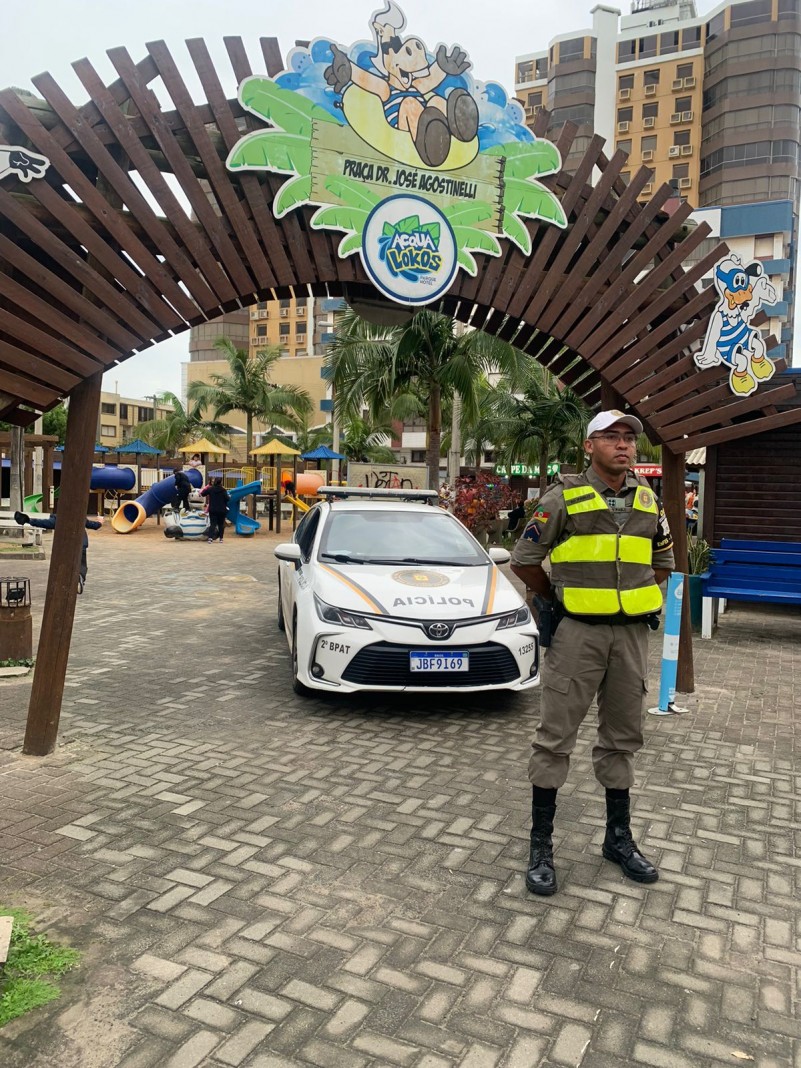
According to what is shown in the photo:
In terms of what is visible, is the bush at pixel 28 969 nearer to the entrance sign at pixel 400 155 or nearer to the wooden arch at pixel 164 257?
the wooden arch at pixel 164 257

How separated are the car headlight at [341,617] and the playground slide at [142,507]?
1798 centimetres

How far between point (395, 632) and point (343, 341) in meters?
13.1

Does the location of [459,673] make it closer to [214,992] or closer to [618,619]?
[618,619]

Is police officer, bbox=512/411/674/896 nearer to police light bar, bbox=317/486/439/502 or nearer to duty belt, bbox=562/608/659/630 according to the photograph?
duty belt, bbox=562/608/659/630

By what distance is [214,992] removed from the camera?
8.65 feet

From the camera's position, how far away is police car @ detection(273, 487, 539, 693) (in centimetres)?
553

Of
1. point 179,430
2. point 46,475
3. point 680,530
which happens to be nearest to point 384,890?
point 680,530

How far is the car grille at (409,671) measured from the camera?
5.51m

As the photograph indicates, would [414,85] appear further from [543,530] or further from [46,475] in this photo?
[46,475]

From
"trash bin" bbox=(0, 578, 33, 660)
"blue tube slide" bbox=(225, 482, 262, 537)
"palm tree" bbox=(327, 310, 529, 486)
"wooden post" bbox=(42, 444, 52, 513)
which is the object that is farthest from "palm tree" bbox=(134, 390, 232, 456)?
"trash bin" bbox=(0, 578, 33, 660)

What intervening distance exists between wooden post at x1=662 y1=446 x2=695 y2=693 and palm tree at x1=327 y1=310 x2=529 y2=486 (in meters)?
9.62

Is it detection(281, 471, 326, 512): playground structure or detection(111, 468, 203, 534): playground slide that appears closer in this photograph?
detection(111, 468, 203, 534): playground slide

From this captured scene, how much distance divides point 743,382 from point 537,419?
1758 centimetres

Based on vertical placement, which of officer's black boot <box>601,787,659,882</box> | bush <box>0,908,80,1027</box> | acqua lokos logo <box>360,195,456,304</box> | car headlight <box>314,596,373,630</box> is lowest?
bush <box>0,908,80,1027</box>
